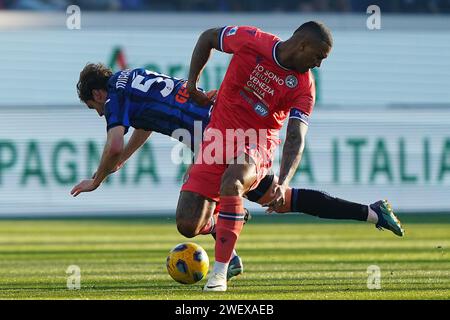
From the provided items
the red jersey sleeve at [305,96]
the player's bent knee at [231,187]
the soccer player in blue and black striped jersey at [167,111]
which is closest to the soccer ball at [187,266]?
the soccer player in blue and black striped jersey at [167,111]

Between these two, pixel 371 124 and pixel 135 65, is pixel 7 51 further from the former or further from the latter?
pixel 371 124

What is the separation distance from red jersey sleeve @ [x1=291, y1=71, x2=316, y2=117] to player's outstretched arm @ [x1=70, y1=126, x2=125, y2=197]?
57.3 inches

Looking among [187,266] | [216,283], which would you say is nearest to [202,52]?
[187,266]

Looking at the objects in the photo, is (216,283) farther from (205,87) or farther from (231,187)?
(205,87)

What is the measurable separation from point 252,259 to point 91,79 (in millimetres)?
3229

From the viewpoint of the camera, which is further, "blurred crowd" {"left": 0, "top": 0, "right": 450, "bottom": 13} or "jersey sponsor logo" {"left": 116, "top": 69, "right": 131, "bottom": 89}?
"blurred crowd" {"left": 0, "top": 0, "right": 450, "bottom": 13}


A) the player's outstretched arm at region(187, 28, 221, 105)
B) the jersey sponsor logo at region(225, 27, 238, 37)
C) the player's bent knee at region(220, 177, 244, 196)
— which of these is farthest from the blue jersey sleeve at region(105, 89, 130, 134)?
the player's bent knee at region(220, 177, 244, 196)

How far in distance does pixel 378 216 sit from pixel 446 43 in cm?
1274

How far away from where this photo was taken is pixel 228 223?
8375mm

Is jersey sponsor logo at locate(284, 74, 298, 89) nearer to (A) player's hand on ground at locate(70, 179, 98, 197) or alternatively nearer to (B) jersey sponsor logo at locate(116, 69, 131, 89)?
(B) jersey sponsor logo at locate(116, 69, 131, 89)

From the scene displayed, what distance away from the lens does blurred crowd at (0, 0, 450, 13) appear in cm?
2262

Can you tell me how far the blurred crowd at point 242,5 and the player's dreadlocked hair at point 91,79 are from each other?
13.3 metres

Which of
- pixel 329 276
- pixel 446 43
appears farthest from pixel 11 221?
pixel 329 276
